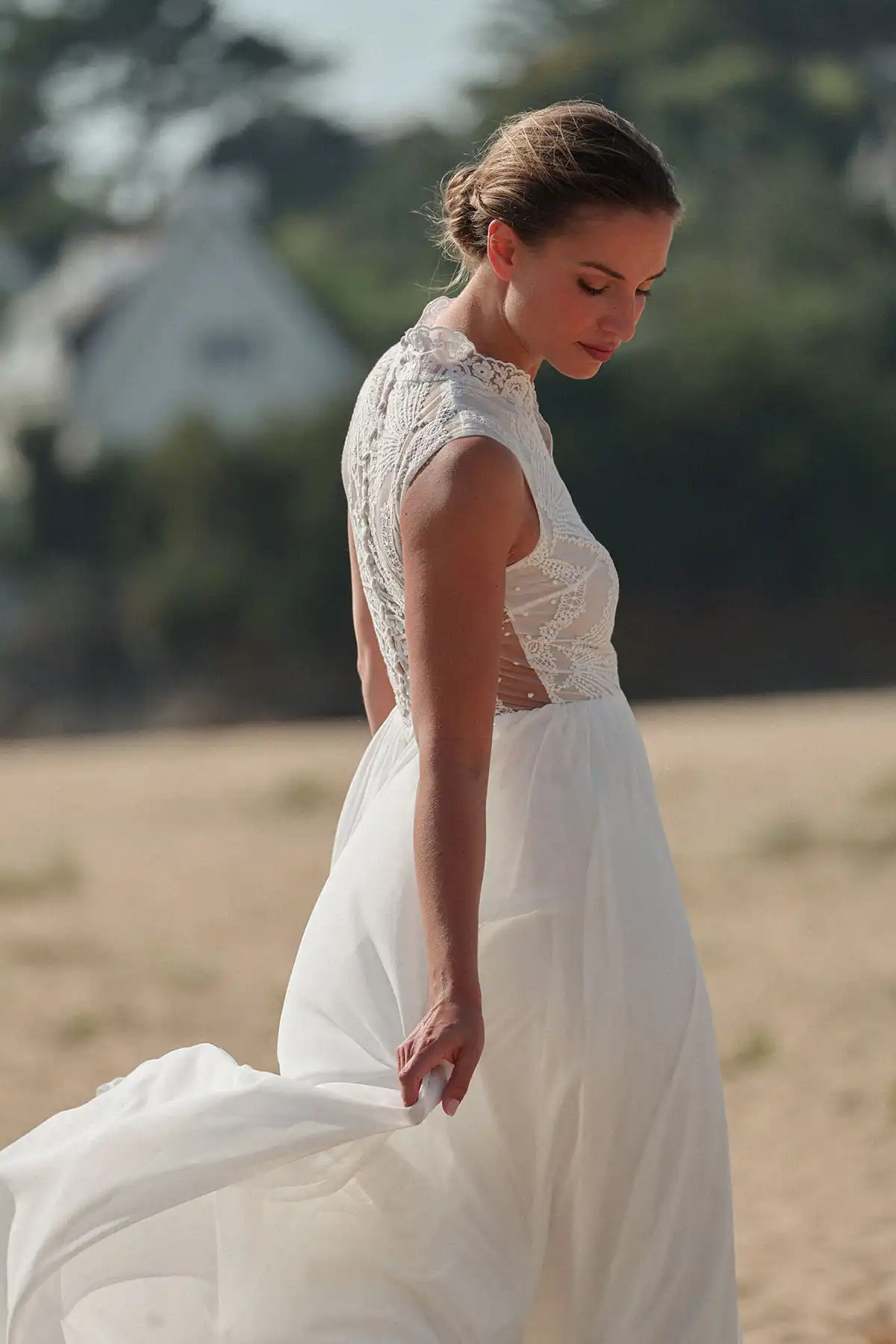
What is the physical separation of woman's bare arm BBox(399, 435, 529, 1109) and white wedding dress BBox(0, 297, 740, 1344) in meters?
0.06

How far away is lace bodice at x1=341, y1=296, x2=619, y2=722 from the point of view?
6.45 feet

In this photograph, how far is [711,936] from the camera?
814 centimetres

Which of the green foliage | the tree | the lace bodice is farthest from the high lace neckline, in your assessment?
the tree

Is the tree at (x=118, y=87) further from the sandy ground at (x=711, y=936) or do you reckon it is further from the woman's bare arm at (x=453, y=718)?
the woman's bare arm at (x=453, y=718)

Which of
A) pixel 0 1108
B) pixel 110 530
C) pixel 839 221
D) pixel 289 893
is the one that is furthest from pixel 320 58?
pixel 0 1108

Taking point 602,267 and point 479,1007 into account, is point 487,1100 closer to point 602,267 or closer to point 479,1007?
point 479,1007

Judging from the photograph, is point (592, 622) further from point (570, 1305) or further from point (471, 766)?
point (570, 1305)

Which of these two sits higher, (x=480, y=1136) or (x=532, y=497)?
(x=532, y=497)

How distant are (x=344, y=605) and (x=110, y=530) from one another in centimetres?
370

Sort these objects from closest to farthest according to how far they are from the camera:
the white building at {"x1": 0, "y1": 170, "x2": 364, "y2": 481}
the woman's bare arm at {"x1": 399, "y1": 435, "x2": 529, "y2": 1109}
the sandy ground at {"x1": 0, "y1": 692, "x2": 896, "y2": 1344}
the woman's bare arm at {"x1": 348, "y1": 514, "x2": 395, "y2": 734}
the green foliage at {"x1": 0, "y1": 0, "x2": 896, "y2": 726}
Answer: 1. the woman's bare arm at {"x1": 399, "y1": 435, "x2": 529, "y2": 1109}
2. the woman's bare arm at {"x1": 348, "y1": 514, "x2": 395, "y2": 734}
3. the sandy ground at {"x1": 0, "y1": 692, "x2": 896, "y2": 1344}
4. the green foliage at {"x1": 0, "y1": 0, "x2": 896, "y2": 726}
5. the white building at {"x1": 0, "y1": 170, "x2": 364, "y2": 481}

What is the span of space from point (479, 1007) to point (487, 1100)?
18 centimetres

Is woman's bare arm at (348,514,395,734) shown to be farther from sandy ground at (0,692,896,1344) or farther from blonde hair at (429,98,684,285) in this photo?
sandy ground at (0,692,896,1344)

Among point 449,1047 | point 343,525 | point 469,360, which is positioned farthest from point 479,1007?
point 343,525

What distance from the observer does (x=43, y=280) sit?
3456cm
